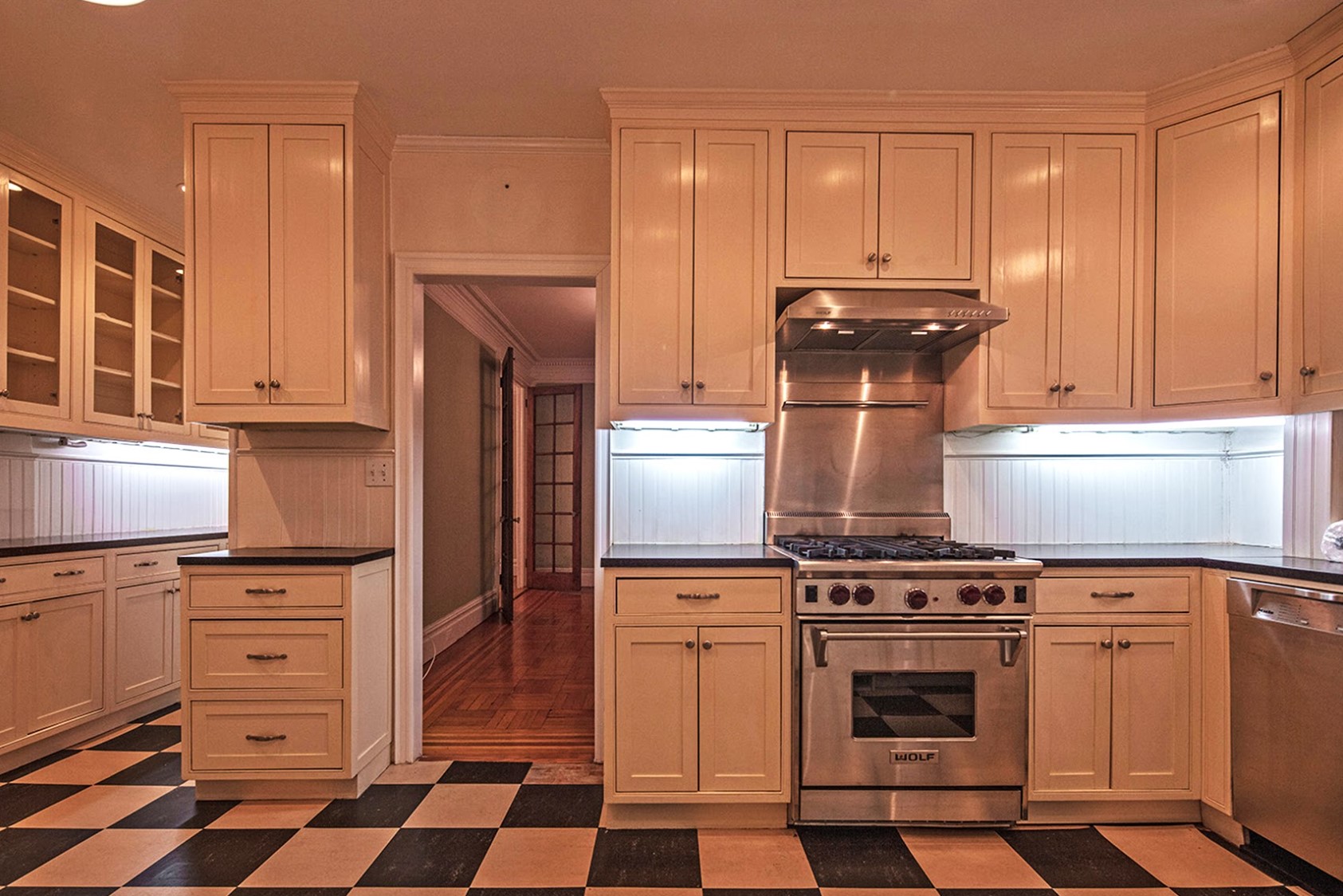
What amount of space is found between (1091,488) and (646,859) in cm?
227

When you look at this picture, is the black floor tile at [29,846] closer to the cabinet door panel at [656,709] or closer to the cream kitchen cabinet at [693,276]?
the cabinet door panel at [656,709]

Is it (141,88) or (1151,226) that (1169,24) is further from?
(141,88)

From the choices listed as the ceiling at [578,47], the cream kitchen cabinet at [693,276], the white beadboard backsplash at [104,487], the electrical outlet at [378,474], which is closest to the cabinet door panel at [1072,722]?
the cream kitchen cabinet at [693,276]

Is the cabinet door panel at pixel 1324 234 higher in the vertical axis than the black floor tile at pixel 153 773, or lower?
higher

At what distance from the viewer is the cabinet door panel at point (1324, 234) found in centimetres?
214

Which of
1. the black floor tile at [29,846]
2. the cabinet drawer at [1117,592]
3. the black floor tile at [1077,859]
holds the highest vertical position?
the cabinet drawer at [1117,592]

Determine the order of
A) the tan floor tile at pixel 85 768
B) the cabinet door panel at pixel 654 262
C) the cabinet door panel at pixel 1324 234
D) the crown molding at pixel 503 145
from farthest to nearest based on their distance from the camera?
the crown molding at pixel 503 145, the tan floor tile at pixel 85 768, the cabinet door panel at pixel 654 262, the cabinet door panel at pixel 1324 234

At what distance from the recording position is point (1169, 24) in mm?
2131

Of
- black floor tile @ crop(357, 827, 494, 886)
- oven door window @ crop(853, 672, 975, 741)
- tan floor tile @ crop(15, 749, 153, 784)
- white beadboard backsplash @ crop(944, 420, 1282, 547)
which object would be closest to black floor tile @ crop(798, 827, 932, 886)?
oven door window @ crop(853, 672, 975, 741)

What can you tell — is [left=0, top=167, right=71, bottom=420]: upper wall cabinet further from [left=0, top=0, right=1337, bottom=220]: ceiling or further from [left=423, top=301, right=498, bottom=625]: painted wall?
[left=423, top=301, right=498, bottom=625]: painted wall

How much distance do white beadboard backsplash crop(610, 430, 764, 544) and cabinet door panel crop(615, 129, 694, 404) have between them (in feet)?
1.49

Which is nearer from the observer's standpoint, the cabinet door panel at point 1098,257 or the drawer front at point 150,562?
the cabinet door panel at point 1098,257

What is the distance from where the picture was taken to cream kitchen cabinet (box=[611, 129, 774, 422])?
2.49m

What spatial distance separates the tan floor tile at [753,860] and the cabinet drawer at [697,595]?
28.5 inches
